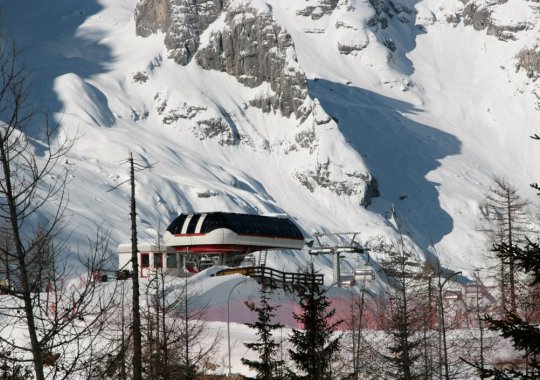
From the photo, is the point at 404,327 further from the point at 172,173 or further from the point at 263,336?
the point at 172,173

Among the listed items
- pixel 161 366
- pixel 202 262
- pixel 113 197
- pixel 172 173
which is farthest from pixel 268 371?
pixel 172 173

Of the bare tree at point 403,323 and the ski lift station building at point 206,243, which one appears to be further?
the ski lift station building at point 206,243

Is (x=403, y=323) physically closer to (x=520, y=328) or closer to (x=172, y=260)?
(x=520, y=328)

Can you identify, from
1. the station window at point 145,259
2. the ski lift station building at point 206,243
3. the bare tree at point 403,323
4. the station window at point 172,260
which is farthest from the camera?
the station window at point 172,260

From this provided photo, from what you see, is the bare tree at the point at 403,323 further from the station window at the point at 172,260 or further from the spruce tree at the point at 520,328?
the station window at the point at 172,260

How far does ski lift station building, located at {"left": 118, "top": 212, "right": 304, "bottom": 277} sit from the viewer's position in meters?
74.6

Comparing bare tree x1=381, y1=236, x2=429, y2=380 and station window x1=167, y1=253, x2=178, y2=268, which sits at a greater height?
station window x1=167, y1=253, x2=178, y2=268

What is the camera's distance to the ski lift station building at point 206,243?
74562mm

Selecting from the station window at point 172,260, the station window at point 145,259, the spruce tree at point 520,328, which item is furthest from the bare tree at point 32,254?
the station window at point 172,260

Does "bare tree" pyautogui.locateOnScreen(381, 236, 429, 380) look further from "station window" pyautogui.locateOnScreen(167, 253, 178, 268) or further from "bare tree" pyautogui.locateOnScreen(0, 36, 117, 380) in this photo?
"station window" pyautogui.locateOnScreen(167, 253, 178, 268)

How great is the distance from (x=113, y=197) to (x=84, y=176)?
808 centimetres

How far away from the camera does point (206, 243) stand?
246 feet

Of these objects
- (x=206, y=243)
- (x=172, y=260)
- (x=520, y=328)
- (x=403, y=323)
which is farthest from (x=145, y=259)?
(x=520, y=328)

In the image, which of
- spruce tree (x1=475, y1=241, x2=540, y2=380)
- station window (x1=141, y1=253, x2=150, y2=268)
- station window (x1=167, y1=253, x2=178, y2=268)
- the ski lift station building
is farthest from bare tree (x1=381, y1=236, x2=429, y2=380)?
station window (x1=167, y1=253, x2=178, y2=268)
